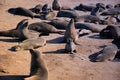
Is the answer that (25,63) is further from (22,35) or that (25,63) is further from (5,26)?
(5,26)

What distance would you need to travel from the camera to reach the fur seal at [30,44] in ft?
28.8

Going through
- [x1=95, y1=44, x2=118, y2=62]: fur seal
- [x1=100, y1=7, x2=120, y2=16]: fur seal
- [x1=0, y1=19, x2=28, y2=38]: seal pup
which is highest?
[x1=100, y1=7, x2=120, y2=16]: fur seal

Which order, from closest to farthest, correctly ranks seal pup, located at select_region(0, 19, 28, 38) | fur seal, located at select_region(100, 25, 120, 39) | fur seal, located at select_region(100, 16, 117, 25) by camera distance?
seal pup, located at select_region(0, 19, 28, 38) → fur seal, located at select_region(100, 25, 120, 39) → fur seal, located at select_region(100, 16, 117, 25)

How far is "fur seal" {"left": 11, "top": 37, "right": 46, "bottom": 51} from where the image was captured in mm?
8773

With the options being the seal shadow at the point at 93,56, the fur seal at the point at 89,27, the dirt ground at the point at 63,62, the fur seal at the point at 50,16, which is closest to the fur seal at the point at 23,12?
the fur seal at the point at 50,16

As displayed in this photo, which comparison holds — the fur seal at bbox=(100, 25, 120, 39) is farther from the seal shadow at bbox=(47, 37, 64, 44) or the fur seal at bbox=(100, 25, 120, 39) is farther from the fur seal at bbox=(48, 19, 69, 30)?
the seal shadow at bbox=(47, 37, 64, 44)

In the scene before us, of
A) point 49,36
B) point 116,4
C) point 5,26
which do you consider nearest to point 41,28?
point 49,36

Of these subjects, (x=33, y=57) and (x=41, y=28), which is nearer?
(x=33, y=57)

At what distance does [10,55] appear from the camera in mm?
8312

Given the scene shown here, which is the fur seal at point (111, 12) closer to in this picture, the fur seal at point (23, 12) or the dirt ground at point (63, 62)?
the fur seal at point (23, 12)

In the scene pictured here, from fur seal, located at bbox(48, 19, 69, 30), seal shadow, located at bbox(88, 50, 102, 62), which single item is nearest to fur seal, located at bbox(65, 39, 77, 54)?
seal shadow, located at bbox(88, 50, 102, 62)

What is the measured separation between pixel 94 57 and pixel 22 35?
2.39 meters

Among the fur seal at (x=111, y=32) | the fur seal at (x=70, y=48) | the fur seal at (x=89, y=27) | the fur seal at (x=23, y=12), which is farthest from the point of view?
the fur seal at (x=23, y=12)

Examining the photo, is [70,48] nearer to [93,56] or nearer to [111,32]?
[93,56]
